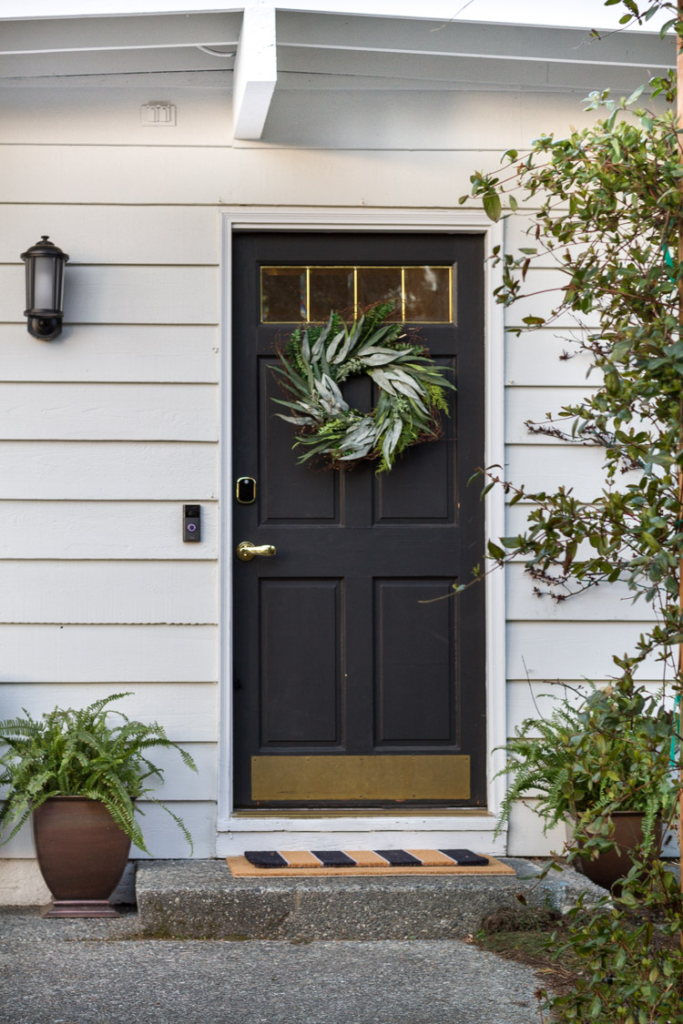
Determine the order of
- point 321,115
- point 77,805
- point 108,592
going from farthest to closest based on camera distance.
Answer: point 321,115 → point 108,592 → point 77,805

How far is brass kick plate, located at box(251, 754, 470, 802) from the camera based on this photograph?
→ 3.75 m

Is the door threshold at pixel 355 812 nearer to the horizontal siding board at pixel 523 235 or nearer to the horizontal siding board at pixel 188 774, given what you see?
the horizontal siding board at pixel 188 774

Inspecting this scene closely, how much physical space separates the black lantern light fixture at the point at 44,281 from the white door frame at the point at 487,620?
57 cm

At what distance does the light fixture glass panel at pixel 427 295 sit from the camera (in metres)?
3.88

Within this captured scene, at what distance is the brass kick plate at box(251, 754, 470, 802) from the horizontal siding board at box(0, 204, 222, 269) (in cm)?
186

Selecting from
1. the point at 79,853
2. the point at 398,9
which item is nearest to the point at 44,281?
the point at 398,9

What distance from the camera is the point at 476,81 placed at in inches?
147

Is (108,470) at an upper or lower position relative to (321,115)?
lower

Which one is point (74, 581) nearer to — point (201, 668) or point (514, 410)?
point (201, 668)

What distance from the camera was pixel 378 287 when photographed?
3863 millimetres

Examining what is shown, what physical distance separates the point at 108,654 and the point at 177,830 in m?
0.66

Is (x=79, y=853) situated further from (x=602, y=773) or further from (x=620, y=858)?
(x=602, y=773)

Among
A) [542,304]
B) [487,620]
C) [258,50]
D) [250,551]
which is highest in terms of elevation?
[258,50]

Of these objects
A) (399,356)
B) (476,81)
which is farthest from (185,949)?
(476,81)
